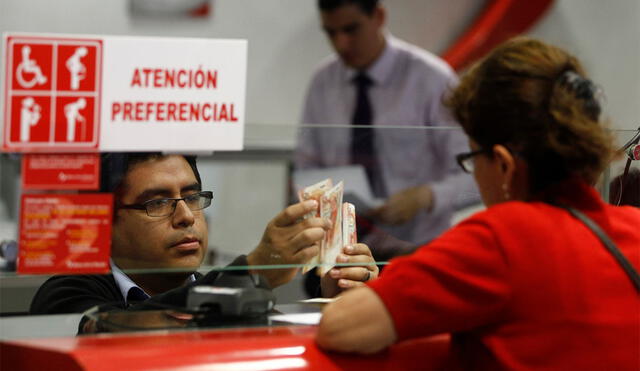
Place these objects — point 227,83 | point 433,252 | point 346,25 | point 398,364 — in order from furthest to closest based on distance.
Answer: point 346,25
point 227,83
point 398,364
point 433,252

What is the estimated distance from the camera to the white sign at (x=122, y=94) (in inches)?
55.6

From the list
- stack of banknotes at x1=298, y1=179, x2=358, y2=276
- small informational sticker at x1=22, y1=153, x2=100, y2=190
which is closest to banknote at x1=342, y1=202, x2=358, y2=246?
stack of banknotes at x1=298, y1=179, x2=358, y2=276

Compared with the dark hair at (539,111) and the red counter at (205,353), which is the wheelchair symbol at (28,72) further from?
the dark hair at (539,111)

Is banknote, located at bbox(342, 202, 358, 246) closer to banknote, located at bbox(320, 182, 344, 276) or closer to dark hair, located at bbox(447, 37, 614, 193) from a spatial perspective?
banknote, located at bbox(320, 182, 344, 276)

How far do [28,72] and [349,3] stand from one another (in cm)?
279

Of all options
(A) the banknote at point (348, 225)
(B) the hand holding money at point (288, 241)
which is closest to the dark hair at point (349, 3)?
(A) the banknote at point (348, 225)

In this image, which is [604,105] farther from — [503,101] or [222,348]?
[222,348]

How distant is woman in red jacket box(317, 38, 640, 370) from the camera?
50.5 inches

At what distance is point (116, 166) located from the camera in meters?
1.47

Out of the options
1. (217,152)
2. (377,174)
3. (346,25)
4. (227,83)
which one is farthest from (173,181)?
(346,25)

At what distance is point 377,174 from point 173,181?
48 centimetres

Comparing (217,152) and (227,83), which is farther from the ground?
(227,83)

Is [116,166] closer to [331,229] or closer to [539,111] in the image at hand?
[331,229]

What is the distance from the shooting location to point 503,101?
1.36 metres
